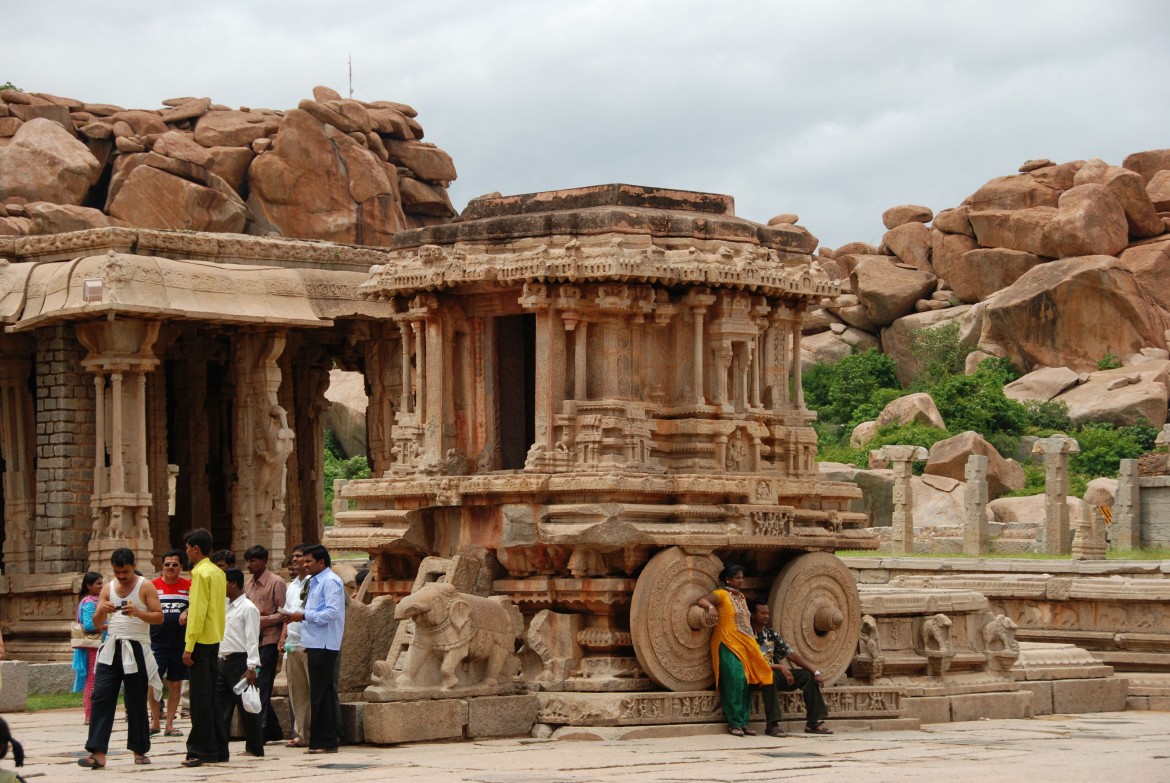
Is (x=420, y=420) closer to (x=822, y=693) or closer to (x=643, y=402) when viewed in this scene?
(x=643, y=402)

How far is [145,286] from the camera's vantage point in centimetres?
2158

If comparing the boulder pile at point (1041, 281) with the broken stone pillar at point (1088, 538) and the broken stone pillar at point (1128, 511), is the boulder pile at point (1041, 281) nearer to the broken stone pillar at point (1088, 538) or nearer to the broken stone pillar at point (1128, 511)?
the broken stone pillar at point (1128, 511)

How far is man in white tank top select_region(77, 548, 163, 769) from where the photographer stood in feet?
36.7

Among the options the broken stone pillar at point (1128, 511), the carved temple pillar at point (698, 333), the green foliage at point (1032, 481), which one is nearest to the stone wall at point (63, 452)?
the carved temple pillar at point (698, 333)

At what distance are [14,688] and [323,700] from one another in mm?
5973

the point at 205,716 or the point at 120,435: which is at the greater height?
the point at 120,435

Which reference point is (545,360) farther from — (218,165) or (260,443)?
(218,165)

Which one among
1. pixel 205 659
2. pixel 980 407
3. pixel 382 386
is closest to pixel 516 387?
pixel 205 659

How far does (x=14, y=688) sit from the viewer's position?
16984mm

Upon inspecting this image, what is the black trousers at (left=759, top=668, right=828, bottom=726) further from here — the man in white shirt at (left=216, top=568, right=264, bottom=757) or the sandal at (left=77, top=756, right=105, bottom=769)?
the sandal at (left=77, top=756, right=105, bottom=769)

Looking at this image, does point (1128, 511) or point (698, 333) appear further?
point (1128, 511)

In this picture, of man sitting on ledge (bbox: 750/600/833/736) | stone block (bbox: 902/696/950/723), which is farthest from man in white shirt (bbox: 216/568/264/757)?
stone block (bbox: 902/696/950/723)

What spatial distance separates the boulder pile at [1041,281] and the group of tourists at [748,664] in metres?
36.5

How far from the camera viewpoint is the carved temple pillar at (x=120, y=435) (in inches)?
845
